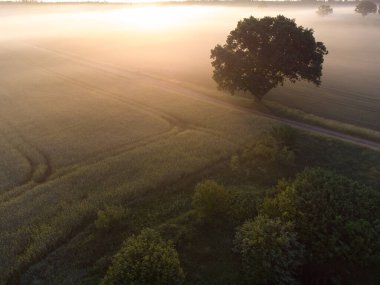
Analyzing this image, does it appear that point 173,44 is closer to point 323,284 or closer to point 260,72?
point 260,72

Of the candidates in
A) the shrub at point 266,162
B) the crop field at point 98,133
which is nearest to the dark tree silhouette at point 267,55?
the crop field at point 98,133

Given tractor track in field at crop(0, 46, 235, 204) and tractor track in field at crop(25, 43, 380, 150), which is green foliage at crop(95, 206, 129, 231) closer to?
tractor track in field at crop(0, 46, 235, 204)

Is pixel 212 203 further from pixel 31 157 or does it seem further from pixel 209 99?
pixel 209 99

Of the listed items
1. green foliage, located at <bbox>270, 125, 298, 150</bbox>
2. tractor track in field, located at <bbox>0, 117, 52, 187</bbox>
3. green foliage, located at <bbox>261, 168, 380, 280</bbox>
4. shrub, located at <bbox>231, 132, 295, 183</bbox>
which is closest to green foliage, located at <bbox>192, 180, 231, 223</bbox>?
green foliage, located at <bbox>261, 168, 380, 280</bbox>

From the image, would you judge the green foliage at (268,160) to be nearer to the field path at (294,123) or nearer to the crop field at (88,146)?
the crop field at (88,146)

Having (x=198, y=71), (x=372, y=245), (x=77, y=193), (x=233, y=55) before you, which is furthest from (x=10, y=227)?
(x=198, y=71)
